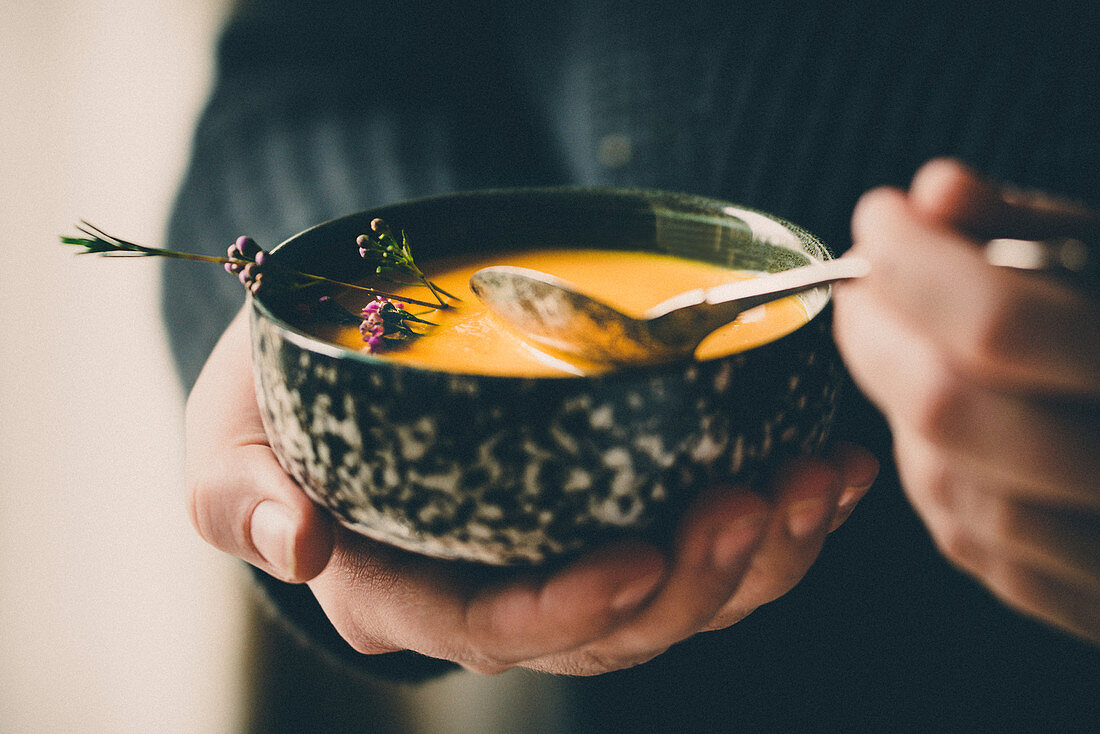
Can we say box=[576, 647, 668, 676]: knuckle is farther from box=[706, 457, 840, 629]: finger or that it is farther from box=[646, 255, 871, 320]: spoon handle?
box=[646, 255, 871, 320]: spoon handle

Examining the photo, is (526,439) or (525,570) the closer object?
(526,439)

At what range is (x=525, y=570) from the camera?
431 mm

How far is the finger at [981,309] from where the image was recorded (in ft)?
0.87

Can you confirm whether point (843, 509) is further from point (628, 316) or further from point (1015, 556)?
point (628, 316)

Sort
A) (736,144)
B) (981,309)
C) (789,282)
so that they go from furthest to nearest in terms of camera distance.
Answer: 1. (736,144)
2. (789,282)
3. (981,309)

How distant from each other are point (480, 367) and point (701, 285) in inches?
9.8

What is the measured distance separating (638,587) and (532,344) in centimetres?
18

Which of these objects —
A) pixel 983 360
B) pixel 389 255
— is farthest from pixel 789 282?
pixel 389 255

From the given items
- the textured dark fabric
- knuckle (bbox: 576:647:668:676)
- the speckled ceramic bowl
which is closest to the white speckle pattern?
the speckled ceramic bowl

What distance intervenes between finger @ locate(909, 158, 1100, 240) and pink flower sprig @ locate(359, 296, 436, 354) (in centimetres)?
32

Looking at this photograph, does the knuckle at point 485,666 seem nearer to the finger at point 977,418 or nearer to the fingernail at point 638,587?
the fingernail at point 638,587

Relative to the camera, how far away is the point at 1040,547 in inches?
14.3

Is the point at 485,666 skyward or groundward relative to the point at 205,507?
groundward

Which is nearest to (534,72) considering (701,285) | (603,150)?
(603,150)
